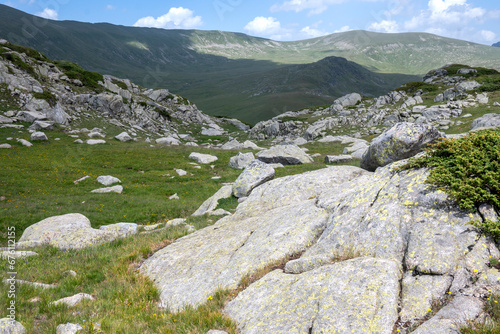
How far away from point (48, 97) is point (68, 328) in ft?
223

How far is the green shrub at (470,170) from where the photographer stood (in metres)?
6.18

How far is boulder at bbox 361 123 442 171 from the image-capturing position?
14531 mm

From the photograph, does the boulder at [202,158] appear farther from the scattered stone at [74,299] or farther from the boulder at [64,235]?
the scattered stone at [74,299]

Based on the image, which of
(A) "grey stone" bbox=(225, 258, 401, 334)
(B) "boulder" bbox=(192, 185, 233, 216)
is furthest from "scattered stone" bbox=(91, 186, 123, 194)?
(A) "grey stone" bbox=(225, 258, 401, 334)

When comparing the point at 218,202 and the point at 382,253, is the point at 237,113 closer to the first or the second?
the point at 218,202

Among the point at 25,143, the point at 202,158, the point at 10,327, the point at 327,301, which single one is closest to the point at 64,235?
the point at 10,327

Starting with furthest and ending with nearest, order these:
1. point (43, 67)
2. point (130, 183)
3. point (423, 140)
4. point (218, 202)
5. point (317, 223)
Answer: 1. point (43, 67)
2. point (130, 183)
3. point (218, 202)
4. point (423, 140)
5. point (317, 223)

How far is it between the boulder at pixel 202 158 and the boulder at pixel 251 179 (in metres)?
19.5

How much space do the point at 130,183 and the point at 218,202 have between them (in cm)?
1593

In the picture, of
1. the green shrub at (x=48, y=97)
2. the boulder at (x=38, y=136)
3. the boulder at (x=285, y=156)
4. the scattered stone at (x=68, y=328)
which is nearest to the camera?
the scattered stone at (x=68, y=328)

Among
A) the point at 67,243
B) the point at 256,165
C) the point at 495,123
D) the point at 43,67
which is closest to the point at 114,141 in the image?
the point at 43,67

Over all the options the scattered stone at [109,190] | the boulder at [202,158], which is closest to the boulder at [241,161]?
the boulder at [202,158]

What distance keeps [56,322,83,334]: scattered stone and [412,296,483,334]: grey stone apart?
6.68 meters

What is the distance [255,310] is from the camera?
19.8 feet
